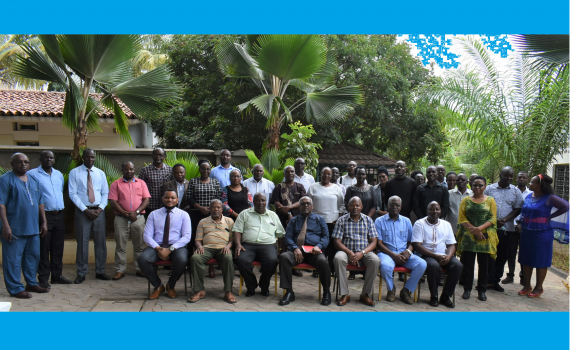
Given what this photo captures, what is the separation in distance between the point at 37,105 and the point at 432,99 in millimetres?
11442

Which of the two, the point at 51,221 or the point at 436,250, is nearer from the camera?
the point at 436,250

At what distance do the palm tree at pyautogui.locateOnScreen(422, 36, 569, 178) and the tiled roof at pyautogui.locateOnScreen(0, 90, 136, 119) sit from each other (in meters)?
8.74

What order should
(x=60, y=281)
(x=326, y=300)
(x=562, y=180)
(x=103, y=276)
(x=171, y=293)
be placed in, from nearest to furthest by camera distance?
(x=326, y=300) < (x=171, y=293) < (x=60, y=281) < (x=103, y=276) < (x=562, y=180)

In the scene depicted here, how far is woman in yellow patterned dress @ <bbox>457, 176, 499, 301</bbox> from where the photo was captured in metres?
5.86

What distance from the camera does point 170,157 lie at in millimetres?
7945

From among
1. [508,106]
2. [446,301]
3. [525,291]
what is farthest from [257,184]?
[508,106]

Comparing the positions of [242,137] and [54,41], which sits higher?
[54,41]

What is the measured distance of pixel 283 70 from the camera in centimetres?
845

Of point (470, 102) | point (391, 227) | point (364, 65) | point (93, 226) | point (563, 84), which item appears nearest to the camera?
point (391, 227)

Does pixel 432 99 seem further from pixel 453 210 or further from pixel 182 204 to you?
pixel 182 204

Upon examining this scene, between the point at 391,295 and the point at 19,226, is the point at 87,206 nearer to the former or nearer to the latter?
the point at 19,226

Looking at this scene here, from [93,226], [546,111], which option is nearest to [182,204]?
[93,226]

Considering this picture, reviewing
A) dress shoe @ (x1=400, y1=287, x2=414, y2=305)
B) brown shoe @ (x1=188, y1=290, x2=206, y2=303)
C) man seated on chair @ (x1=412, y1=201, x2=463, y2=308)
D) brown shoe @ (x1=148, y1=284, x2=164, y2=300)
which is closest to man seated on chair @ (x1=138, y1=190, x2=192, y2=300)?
brown shoe @ (x1=148, y1=284, x2=164, y2=300)

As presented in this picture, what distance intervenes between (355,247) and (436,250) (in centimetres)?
106
